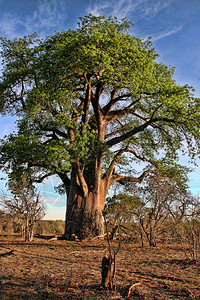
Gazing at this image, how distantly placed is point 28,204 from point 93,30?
714 centimetres

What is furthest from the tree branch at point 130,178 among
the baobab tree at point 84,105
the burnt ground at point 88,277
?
the burnt ground at point 88,277

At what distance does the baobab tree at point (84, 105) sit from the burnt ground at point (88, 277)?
12.2ft

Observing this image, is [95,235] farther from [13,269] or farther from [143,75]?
[143,75]

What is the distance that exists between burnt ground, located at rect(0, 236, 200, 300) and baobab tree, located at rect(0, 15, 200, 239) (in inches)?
146

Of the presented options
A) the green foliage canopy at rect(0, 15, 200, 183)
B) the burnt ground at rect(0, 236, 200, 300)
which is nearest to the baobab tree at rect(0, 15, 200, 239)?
the green foliage canopy at rect(0, 15, 200, 183)

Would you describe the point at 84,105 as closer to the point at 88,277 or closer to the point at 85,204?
the point at 85,204

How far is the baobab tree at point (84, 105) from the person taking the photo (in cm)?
967

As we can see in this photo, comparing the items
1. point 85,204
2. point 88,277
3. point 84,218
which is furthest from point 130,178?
point 88,277

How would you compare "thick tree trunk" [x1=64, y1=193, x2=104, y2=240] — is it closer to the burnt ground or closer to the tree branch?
the tree branch

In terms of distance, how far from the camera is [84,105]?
10875 millimetres

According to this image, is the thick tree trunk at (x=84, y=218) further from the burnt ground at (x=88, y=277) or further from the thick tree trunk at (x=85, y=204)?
the burnt ground at (x=88, y=277)

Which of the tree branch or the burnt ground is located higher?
the tree branch

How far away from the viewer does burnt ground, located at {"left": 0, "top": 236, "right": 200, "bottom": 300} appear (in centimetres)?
364

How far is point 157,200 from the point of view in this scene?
301 inches
